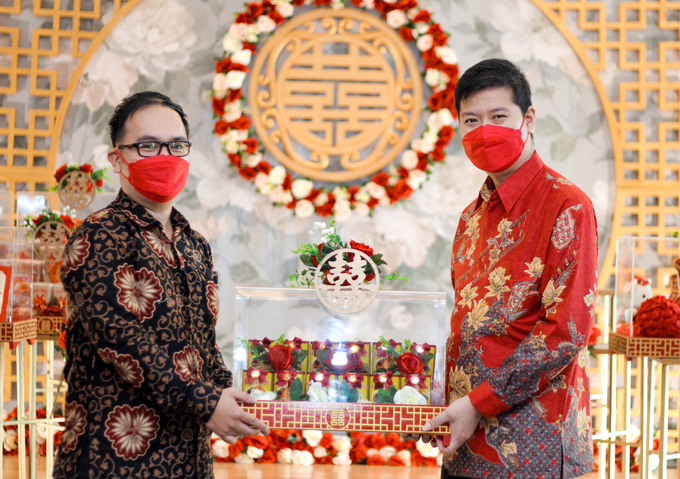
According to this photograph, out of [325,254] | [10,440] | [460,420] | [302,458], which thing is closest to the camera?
[460,420]

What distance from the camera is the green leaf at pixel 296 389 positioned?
1674 mm

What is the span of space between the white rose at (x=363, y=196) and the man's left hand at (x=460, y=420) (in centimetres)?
241

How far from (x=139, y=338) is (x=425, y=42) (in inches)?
118

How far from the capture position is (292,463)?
3.60 m

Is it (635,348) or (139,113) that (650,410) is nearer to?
(635,348)

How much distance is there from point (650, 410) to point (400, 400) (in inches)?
64.4

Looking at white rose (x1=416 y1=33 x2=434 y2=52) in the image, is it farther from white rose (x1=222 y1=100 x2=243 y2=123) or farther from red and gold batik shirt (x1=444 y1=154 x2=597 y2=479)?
red and gold batik shirt (x1=444 y1=154 x2=597 y2=479)

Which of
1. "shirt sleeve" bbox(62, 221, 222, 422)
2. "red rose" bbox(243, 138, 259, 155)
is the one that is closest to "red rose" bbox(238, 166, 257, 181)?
"red rose" bbox(243, 138, 259, 155)

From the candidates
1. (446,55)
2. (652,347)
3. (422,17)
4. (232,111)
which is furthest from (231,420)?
(422,17)

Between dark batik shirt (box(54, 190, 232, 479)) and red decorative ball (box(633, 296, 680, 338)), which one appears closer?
dark batik shirt (box(54, 190, 232, 479))

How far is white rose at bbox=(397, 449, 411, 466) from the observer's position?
3.58m

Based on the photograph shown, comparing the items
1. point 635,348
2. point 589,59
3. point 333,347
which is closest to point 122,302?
point 333,347

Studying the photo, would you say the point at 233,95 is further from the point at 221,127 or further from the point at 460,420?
the point at 460,420

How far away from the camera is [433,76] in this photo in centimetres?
374
